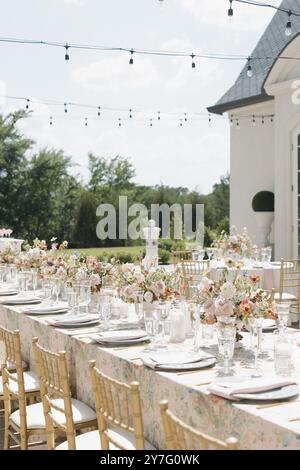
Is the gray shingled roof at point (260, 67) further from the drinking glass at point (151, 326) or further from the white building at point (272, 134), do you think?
the drinking glass at point (151, 326)

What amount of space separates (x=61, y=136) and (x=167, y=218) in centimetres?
739

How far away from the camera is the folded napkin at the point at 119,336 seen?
355 cm

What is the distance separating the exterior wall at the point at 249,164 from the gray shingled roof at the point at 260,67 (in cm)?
34

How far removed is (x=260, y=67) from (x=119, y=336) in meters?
Answer: 13.4

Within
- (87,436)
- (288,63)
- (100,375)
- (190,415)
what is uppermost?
(288,63)

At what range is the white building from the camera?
41.6 feet

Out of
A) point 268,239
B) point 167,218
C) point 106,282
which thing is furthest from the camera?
point 167,218

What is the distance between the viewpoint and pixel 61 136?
31.5 meters

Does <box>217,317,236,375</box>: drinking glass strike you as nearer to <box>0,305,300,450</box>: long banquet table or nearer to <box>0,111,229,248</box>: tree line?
<box>0,305,300,450</box>: long banquet table

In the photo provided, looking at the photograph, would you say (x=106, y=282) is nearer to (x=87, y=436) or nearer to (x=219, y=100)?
(x=87, y=436)

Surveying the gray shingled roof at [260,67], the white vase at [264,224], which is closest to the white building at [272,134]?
the gray shingled roof at [260,67]

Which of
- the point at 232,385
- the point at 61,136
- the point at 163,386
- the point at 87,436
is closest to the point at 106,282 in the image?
the point at 87,436

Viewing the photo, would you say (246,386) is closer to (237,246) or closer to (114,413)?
(114,413)

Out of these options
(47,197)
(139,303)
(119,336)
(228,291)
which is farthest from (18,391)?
(47,197)
